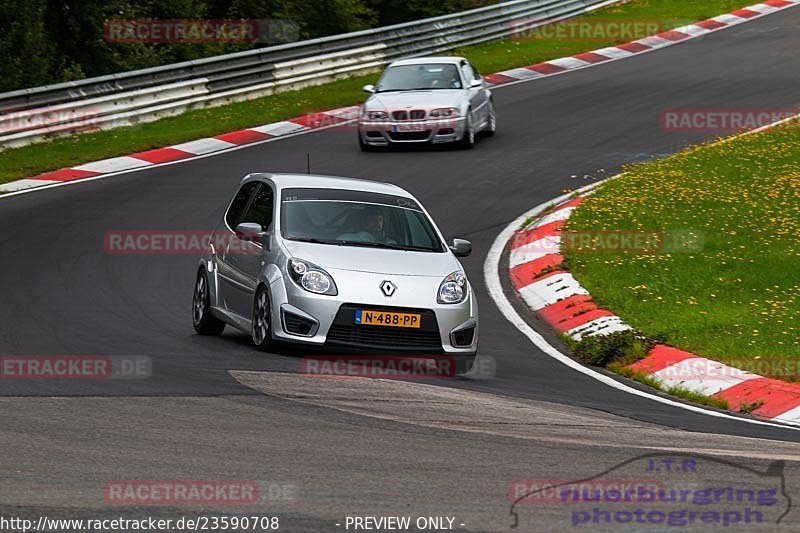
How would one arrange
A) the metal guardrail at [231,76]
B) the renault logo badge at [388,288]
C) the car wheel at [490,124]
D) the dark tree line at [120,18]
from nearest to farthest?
the renault logo badge at [388,288] → the metal guardrail at [231,76] → the car wheel at [490,124] → the dark tree line at [120,18]

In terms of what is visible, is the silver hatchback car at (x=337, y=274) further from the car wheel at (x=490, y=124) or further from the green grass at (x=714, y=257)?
the car wheel at (x=490, y=124)

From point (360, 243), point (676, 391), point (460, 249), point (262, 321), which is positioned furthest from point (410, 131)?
point (676, 391)

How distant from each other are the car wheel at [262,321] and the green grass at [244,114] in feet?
34.2

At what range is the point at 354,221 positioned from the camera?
1211cm

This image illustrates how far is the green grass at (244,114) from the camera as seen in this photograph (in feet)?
74.2

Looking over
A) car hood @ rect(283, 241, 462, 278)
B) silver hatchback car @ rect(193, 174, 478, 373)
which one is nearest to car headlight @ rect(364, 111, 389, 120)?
silver hatchback car @ rect(193, 174, 478, 373)

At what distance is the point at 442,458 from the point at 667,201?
11.4 m

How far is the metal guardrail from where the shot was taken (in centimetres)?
2394

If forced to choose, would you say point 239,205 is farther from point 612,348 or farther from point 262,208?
point 612,348

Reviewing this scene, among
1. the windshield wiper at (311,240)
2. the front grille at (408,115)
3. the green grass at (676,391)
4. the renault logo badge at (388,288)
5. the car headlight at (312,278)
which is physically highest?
the windshield wiper at (311,240)

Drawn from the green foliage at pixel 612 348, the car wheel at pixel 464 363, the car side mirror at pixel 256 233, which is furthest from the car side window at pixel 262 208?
the green foliage at pixel 612 348

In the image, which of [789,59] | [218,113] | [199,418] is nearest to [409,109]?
[218,113]

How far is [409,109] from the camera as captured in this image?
77.5ft

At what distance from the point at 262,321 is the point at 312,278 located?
1.97 ft
